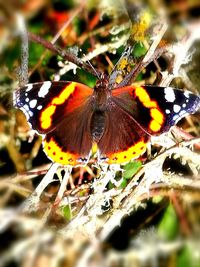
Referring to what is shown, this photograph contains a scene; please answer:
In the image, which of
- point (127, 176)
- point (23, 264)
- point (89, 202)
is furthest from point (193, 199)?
point (23, 264)

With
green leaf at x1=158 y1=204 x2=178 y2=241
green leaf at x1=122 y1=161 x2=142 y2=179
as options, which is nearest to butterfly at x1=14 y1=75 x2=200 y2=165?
green leaf at x1=122 y1=161 x2=142 y2=179

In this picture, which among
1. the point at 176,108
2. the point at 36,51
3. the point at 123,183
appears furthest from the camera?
the point at 36,51

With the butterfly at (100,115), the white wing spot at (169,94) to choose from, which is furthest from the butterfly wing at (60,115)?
the white wing spot at (169,94)

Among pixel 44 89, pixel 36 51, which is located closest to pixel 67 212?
pixel 44 89

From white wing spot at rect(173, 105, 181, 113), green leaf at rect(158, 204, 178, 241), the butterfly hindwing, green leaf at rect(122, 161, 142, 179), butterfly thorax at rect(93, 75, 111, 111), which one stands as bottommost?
green leaf at rect(158, 204, 178, 241)

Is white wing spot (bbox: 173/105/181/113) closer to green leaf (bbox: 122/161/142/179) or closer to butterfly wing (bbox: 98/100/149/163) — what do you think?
butterfly wing (bbox: 98/100/149/163)

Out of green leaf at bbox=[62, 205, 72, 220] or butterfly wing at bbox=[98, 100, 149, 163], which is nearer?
butterfly wing at bbox=[98, 100, 149, 163]

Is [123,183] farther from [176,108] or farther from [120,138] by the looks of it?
[176,108]
